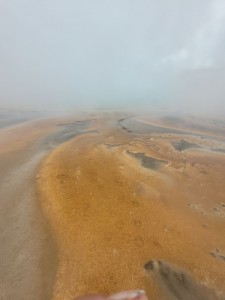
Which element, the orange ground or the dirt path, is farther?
the orange ground

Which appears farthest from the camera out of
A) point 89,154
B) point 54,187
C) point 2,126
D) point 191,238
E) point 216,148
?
point 2,126

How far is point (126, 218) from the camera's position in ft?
23.4

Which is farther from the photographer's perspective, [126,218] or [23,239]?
[126,218]

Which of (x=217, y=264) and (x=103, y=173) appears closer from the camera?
(x=217, y=264)

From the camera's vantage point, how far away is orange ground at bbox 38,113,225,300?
529 cm

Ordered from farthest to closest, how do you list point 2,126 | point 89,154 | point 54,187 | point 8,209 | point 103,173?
point 2,126 → point 89,154 → point 103,173 → point 54,187 → point 8,209

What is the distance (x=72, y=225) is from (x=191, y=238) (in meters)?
3.11

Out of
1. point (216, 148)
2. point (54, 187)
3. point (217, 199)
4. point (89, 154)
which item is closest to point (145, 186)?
point (217, 199)

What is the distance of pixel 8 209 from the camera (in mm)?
7375

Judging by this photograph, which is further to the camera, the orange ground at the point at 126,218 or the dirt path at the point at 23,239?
the orange ground at the point at 126,218

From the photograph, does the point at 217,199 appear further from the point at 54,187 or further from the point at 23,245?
the point at 23,245

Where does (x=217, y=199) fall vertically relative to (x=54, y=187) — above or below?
below

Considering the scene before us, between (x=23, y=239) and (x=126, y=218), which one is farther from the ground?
(x=23, y=239)

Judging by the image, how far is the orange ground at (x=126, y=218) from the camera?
5293 mm
